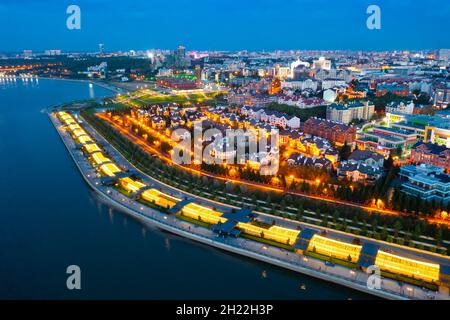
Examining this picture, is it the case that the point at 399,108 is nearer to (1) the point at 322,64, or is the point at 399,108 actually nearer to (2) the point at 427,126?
(2) the point at 427,126

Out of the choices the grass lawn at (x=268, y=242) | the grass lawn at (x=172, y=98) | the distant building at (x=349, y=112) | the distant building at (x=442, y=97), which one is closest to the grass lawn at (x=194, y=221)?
the grass lawn at (x=268, y=242)

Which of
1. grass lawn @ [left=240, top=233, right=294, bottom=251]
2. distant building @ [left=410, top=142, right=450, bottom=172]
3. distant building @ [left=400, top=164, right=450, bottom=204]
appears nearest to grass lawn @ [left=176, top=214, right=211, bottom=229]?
grass lawn @ [left=240, top=233, right=294, bottom=251]

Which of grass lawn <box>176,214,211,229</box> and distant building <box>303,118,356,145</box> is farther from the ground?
distant building <box>303,118,356,145</box>

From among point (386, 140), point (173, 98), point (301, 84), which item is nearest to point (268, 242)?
point (386, 140)

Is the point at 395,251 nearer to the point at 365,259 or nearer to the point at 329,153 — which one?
the point at 365,259

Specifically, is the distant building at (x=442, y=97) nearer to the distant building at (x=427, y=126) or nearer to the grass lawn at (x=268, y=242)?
the distant building at (x=427, y=126)

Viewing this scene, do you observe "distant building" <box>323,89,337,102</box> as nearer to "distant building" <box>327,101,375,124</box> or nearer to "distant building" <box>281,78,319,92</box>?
"distant building" <box>327,101,375,124</box>
